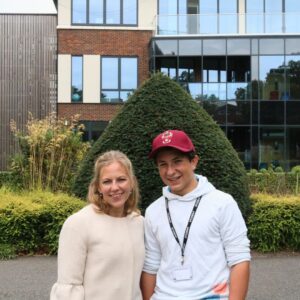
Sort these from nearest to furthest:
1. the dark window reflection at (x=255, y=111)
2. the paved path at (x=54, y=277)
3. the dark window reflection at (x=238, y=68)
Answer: the paved path at (x=54, y=277) < the dark window reflection at (x=255, y=111) < the dark window reflection at (x=238, y=68)

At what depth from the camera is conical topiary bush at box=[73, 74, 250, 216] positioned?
777cm

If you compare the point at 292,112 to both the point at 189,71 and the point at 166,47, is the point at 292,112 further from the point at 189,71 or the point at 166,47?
the point at 166,47

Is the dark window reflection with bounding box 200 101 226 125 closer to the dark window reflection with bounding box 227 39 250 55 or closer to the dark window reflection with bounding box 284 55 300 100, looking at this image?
the dark window reflection with bounding box 227 39 250 55

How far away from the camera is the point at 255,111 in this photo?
25375 mm

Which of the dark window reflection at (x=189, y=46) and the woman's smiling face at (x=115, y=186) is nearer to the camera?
the woman's smiling face at (x=115, y=186)

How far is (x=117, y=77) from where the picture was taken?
89.4 feet

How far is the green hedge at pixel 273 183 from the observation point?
38.8 ft

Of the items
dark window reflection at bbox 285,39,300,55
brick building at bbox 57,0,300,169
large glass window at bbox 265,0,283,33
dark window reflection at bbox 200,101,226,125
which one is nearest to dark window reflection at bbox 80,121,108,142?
brick building at bbox 57,0,300,169

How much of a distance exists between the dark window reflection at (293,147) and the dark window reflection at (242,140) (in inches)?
76.2

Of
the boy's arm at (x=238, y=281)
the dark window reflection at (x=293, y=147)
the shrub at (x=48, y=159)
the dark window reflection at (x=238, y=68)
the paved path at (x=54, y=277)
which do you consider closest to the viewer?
the boy's arm at (x=238, y=281)

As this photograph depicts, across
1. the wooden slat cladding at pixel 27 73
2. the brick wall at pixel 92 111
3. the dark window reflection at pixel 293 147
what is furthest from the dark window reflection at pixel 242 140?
the wooden slat cladding at pixel 27 73

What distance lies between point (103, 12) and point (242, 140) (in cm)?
961

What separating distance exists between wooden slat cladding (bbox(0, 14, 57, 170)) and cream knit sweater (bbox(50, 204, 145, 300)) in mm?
25191

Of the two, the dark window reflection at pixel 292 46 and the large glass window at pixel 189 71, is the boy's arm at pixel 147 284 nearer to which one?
the large glass window at pixel 189 71
